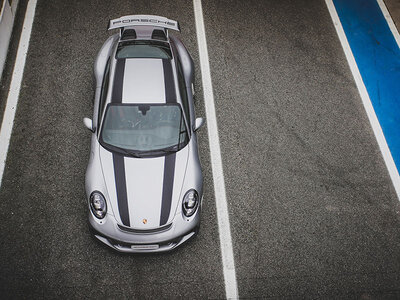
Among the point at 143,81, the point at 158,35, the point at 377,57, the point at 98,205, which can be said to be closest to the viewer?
the point at 98,205

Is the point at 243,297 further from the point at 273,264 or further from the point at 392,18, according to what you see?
the point at 392,18

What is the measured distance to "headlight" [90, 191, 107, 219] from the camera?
461cm

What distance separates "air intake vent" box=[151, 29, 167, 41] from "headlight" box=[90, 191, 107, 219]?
113 inches

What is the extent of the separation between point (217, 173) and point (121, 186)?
5.61 ft

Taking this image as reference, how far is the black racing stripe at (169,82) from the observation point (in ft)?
16.8

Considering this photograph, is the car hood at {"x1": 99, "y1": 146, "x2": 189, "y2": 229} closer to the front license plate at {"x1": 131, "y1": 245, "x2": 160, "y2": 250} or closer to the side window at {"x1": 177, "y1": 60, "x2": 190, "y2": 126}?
the front license plate at {"x1": 131, "y1": 245, "x2": 160, "y2": 250}

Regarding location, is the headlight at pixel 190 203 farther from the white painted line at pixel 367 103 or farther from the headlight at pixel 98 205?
the white painted line at pixel 367 103

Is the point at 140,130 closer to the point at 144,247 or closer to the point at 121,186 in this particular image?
the point at 121,186

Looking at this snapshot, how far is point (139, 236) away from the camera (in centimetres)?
452

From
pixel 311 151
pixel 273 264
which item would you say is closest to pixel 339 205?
pixel 311 151

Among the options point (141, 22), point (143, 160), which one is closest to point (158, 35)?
point (141, 22)

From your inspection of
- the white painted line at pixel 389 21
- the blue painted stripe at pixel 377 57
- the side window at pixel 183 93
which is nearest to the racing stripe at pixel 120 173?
the side window at pixel 183 93

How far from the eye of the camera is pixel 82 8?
24.5 ft

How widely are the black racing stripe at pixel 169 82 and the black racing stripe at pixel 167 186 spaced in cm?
84
